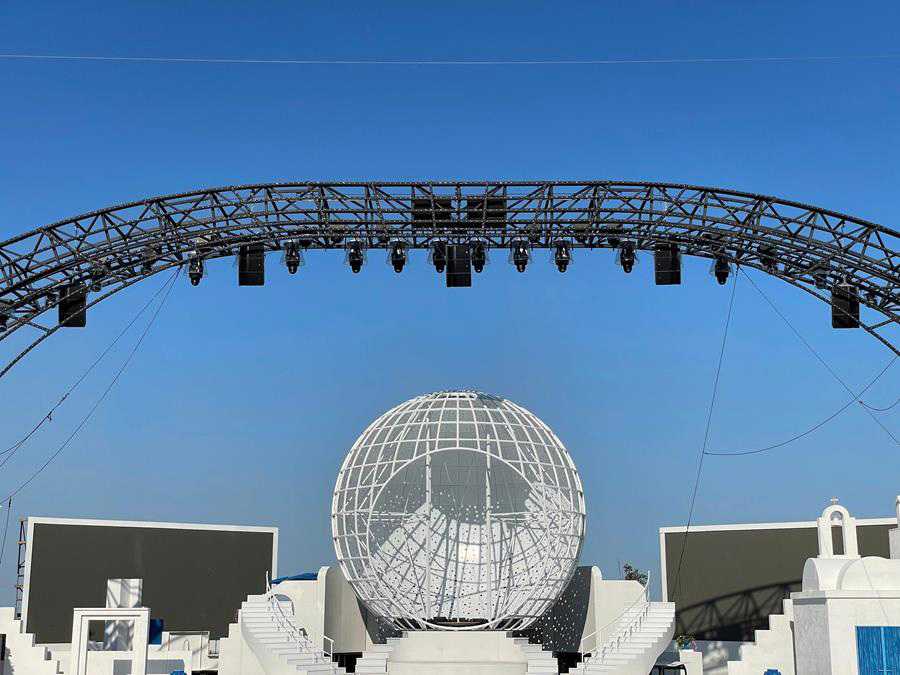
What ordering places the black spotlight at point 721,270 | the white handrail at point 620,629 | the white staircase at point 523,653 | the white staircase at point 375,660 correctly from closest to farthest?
the black spotlight at point 721,270 < the white staircase at point 523,653 < the white staircase at point 375,660 < the white handrail at point 620,629

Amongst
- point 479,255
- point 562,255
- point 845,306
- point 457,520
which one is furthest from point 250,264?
point 845,306

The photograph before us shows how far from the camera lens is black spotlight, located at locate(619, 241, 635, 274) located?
80.5 feet

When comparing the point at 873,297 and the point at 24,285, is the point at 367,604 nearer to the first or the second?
the point at 24,285

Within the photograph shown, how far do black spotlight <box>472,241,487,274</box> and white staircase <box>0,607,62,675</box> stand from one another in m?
18.1

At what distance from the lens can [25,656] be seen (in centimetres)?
3134

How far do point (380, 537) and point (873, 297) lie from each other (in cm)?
1597

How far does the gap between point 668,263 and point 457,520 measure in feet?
40.7

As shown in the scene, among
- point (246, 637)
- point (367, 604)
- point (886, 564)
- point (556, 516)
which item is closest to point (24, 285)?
point (246, 637)

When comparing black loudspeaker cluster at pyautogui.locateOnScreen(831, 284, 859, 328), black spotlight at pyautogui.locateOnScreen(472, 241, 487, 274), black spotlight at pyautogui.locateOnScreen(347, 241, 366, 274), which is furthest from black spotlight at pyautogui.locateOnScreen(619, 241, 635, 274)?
black spotlight at pyautogui.locateOnScreen(347, 241, 366, 274)

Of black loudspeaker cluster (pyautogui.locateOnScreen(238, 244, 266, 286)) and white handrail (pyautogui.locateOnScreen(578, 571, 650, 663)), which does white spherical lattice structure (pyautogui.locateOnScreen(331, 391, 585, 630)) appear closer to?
white handrail (pyautogui.locateOnScreen(578, 571, 650, 663))

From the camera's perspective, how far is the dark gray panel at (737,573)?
116 feet

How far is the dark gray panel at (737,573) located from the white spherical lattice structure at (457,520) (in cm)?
710

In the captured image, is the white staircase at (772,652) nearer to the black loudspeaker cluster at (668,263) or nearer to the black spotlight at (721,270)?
the black spotlight at (721,270)

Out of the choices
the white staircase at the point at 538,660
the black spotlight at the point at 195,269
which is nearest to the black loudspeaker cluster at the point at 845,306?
the white staircase at the point at 538,660
